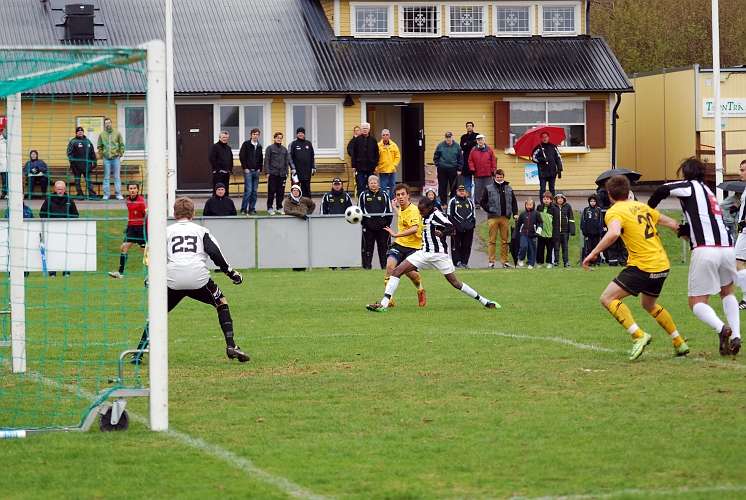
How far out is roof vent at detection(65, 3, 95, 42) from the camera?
33.3m

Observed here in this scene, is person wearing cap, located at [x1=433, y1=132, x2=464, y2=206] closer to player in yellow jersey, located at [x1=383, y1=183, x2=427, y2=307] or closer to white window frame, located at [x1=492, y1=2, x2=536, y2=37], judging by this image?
white window frame, located at [x1=492, y1=2, x2=536, y2=37]

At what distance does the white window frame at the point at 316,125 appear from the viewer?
1313 inches

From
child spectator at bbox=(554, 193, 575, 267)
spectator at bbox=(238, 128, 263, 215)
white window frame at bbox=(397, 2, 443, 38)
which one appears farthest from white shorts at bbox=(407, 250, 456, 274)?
white window frame at bbox=(397, 2, 443, 38)

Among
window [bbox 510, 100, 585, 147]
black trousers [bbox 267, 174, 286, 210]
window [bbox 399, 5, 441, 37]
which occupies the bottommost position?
black trousers [bbox 267, 174, 286, 210]

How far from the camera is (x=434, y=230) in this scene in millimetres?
15125

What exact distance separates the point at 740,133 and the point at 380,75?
12757mm

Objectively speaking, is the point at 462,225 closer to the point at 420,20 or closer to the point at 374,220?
the point at 374,220

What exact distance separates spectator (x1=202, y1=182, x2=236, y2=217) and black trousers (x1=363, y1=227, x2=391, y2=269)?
3129 millimetres

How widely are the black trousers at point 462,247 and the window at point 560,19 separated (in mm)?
14103

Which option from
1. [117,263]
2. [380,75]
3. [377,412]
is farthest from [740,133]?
[377,412]

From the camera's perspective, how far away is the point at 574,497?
5.42 meters

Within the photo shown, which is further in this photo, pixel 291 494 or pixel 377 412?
pixel 377 412

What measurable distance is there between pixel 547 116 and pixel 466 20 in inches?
169

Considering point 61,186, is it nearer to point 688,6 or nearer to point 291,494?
point 291,494
